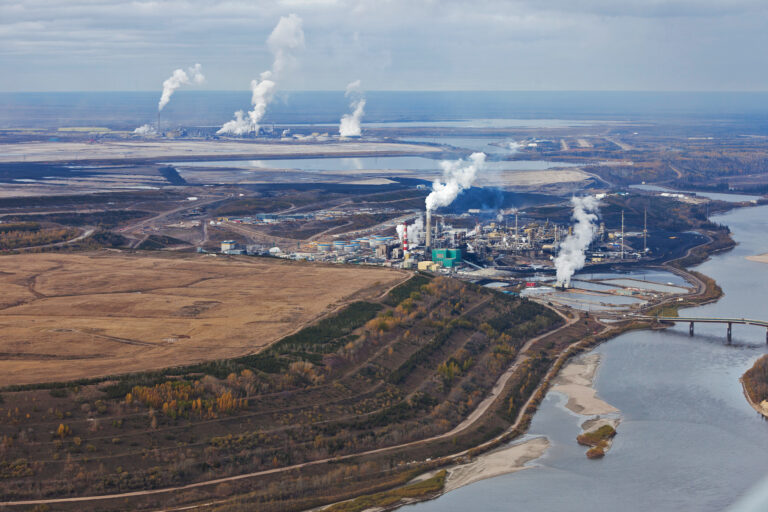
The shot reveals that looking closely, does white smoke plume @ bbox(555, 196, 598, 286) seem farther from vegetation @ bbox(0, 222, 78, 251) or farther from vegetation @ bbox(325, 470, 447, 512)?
vegetation @ bbox(0, 222, 78, 251)

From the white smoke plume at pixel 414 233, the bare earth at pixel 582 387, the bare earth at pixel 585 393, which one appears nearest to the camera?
the bare earth at pixel 585 393

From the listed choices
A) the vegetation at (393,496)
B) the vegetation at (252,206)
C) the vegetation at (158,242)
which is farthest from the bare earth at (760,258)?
the vegetation at (393,496)

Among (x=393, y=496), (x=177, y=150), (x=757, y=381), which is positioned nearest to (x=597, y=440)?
(x=393, y=496)

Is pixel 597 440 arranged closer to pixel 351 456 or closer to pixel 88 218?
pixel 351 456

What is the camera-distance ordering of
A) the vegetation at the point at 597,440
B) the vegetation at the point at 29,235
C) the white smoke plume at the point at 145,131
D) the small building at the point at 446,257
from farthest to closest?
the white smoke plume at the point at 145,131 < the small building at the point at 446,257 < the vegetation at the point at 29,235 < the vegetation at the point at 597,440

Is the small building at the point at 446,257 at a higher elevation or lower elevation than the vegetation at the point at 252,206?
lower

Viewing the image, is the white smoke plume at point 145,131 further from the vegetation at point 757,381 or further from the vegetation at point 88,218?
the vegetation at point 757,381

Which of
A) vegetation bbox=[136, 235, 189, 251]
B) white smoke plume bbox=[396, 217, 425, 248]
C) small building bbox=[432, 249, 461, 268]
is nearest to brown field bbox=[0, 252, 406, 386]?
vegetation bbox=[136, 235, 189, 251]
